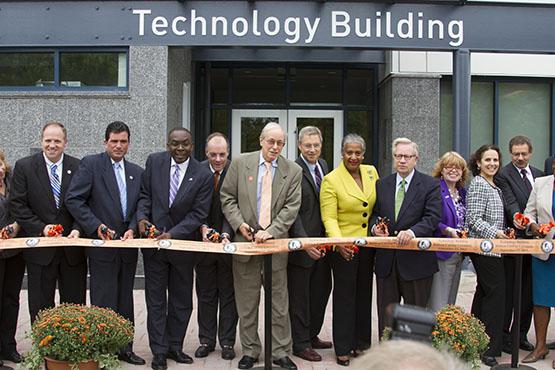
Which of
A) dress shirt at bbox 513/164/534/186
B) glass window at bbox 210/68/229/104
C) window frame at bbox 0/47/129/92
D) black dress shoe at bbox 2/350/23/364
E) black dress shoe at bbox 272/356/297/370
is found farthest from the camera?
glass window at bbox 210/68/229/104

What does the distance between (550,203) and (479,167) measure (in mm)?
757

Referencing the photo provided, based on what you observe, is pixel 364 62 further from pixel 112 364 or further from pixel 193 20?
pixel 112 364

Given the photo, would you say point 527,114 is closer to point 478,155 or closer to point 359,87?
point 359,87

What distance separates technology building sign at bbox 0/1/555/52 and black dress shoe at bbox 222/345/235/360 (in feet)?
14.4

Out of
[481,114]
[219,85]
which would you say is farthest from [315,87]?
[481,114]

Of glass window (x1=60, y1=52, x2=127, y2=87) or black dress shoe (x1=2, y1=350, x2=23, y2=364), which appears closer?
black dress shoe (x1=2, y1=350, x2=23, y2=364)

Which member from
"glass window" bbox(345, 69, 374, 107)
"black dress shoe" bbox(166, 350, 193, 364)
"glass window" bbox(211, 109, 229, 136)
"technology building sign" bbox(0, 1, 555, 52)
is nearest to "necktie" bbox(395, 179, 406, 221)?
"black dress shoe" bbox(166, 350, 193, 364)

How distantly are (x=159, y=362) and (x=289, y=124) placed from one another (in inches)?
299

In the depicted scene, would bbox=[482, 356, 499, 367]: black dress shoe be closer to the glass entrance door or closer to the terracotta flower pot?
the terracotta flower pot

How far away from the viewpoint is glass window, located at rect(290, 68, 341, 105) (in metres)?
13.0

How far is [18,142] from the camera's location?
1007 centimetres

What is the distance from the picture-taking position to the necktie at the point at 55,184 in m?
6.16

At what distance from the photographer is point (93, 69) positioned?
33.2 feet

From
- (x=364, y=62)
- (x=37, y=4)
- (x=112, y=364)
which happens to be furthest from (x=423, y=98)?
(x=112, y=364)
